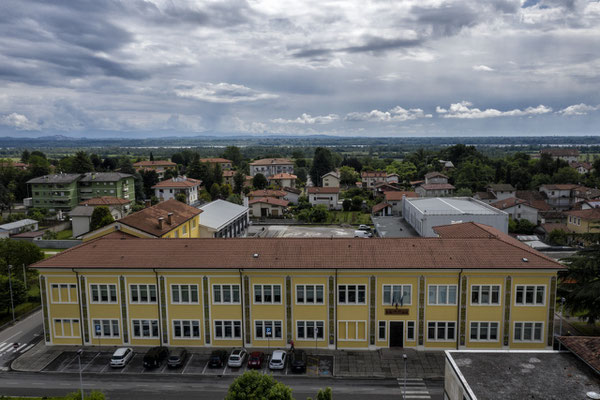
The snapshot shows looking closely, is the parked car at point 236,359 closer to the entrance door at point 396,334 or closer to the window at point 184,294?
the window at point 184,294

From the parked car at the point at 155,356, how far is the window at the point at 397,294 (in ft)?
52.7

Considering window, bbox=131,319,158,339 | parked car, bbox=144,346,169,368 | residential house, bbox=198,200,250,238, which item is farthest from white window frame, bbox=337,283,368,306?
residential house, bbox=198,200,250,238

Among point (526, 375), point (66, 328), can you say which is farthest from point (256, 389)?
point (66, 328)

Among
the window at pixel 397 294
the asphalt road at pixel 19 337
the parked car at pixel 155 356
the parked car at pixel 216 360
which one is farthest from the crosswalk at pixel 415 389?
the asphalt road at pixel 19 337

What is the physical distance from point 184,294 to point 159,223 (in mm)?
15510

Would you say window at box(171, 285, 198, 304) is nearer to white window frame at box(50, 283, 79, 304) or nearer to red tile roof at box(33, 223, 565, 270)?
red tile roof at box(33, 223, 565, 270)

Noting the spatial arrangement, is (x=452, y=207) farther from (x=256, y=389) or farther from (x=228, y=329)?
(x=256, y=389)

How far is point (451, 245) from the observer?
105ft

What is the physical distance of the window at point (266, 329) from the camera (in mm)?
31016

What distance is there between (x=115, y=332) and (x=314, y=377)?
1569 centimetres

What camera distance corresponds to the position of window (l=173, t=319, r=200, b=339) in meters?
31.5

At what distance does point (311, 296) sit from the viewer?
101 ft

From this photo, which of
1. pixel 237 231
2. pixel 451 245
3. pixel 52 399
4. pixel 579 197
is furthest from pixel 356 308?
pixel 579 197

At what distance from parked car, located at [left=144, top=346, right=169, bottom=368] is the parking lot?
0.27 metres
